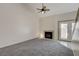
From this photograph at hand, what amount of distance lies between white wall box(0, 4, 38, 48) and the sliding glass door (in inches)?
79.2

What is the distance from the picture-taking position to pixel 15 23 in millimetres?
5566

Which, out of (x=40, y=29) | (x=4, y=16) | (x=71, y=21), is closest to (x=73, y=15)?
(x=71, y=21)

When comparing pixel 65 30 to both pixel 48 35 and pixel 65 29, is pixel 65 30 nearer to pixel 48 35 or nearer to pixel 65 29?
pixel 65 29

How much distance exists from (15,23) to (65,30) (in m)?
3.48

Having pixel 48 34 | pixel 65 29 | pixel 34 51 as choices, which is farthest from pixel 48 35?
pixel 34 51

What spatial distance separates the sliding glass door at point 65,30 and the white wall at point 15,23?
79.2 inches

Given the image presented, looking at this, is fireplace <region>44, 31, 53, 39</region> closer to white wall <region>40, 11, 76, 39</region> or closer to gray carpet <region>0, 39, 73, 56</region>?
white wall <region>40, 11, 76, 39</region>

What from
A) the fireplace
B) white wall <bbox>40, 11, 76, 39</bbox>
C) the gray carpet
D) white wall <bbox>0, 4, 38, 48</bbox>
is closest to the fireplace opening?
the fireplace

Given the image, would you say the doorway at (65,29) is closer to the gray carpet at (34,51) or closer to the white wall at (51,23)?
the white wall at (51,23)

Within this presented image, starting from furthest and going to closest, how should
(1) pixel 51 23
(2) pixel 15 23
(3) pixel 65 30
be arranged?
(1) pixel 51 23
(3) pixel 65 30
(2) pixel 15 23

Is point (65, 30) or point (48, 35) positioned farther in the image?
point (48, 35)

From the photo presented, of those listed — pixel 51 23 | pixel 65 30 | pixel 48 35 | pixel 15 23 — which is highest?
pixel 15 23

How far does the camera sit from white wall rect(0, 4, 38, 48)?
471cm

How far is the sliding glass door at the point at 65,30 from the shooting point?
6787mm
